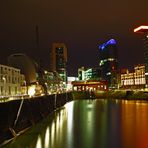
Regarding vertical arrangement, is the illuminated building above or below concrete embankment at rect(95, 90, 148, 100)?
above

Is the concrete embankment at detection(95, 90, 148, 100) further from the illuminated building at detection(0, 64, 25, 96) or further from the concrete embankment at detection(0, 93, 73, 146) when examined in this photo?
the concrete embankment at detection(0, 93, 73, 146)

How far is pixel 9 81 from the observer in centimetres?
16675

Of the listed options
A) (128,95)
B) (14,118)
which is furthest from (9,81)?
(14,118)

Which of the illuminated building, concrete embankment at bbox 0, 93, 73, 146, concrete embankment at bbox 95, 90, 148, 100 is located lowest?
concrete embankment at bbox 95, 90, 148, 100

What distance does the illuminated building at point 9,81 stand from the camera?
497 feet

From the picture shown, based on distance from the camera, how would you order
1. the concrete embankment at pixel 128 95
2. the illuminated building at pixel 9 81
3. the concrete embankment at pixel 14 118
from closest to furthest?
the concrete embankment at pixel 14 118, the concrete embankment at pixel 128 95, the illuminated building at pixel 9 81

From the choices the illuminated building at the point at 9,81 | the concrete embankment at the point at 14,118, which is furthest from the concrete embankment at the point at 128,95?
the concrete embankment at the point at 14,118

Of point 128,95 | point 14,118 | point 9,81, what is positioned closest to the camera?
point 14,118

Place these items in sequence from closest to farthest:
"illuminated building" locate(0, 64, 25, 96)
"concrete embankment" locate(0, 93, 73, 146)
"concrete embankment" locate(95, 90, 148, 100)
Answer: "concrete embankment" locate(0, 93, 73, 146) → "concrete embankment" locate(95, 90, 148, 100) → "illuminated building" locate(0, 64, 25, 96)

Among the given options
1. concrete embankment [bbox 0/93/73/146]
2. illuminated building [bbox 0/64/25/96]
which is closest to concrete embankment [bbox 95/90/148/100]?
illuminated building [bbox 0/64/25/96]

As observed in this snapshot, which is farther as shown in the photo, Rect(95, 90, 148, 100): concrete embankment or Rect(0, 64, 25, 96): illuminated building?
Rect(0, 64, 25, 96): illuminated building

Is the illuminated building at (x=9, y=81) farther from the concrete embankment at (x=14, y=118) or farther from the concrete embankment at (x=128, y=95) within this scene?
the concrete embankment at (x=14, y=118)

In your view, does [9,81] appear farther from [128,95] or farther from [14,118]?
[14,118]

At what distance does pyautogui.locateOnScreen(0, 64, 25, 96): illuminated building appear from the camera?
497 ft
